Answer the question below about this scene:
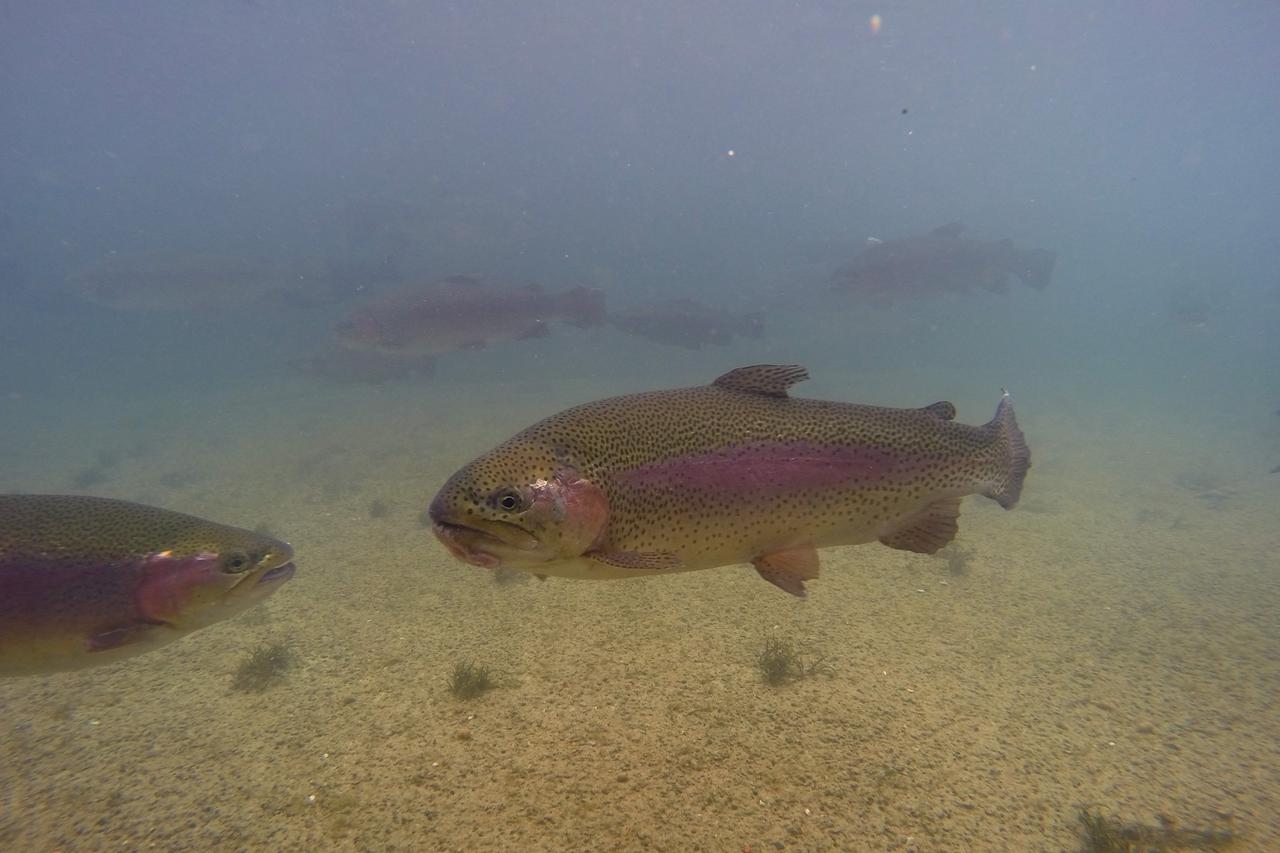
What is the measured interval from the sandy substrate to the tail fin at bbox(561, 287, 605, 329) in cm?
1228

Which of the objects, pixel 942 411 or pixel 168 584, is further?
pixel 942 411

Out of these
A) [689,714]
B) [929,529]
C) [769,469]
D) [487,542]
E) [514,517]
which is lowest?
[689,714]

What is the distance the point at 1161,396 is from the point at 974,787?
46989mm

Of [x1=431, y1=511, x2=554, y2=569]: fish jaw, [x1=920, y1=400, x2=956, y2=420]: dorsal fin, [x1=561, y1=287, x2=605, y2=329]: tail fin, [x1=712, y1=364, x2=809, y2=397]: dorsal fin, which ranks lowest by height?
[x1=431, y1=511, x2=554, y2=569]: fish jaw

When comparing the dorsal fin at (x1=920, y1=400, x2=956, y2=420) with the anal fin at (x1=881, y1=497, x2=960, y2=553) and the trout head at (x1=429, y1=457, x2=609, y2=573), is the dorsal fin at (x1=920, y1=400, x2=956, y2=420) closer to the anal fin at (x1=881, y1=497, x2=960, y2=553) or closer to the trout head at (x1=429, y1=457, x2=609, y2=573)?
the anal fin at (x1=881, y1=497, x2=960, y2=553)

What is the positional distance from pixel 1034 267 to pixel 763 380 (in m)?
33.1

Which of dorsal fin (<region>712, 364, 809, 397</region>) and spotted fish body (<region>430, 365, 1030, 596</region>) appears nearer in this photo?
spotted fish body (<region>430, 365, 1030, 596</region>)

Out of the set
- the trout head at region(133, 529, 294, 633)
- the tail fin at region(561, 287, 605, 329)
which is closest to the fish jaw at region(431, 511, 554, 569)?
the trout head at region(133, 529, 294, 633)

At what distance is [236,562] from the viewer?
3209 mm

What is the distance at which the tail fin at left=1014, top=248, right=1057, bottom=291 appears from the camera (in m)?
28.6

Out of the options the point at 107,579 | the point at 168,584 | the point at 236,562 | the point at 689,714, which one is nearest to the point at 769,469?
the point at 689,714

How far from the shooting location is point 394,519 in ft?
32.9

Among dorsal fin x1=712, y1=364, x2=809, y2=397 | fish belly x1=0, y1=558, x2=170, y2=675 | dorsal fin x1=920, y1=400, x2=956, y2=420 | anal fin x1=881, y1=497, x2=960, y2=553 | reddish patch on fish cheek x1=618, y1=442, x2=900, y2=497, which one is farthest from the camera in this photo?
dorsal fin x1=920, y1=400, x2=956, y2=420

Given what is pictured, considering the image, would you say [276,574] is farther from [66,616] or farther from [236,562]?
[66,616]
